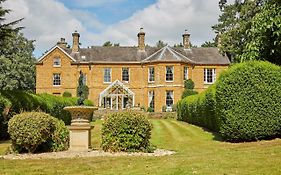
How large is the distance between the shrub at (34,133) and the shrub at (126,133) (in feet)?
5.98

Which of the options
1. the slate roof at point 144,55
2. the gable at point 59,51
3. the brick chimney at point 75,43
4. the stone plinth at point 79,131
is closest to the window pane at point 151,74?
the slate roof at point 144,55

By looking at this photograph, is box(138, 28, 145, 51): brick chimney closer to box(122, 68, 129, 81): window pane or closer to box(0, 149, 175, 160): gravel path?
box(122, 68, 129, 81): window pane

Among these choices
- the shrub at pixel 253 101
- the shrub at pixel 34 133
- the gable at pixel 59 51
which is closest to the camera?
the shrub at pixel 34 133

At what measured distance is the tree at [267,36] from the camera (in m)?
17.9

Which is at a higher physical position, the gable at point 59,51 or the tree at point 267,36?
the gable at point 59,51

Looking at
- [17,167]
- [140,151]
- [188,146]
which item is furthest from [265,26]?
[17,167]

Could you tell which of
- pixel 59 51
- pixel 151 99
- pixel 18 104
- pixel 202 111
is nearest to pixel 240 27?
pixel 202 111

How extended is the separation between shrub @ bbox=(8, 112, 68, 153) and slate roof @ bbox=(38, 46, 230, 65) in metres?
35.4

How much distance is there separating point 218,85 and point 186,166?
887 centimetres

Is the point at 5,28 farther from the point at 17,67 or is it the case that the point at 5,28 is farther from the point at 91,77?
the point at 17,67

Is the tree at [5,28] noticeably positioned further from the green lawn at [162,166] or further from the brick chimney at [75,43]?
the brick chimney at [75,43]

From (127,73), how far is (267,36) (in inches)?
1291

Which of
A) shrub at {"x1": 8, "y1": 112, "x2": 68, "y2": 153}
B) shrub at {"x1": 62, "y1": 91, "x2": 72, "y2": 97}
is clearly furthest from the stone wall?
shrub at {"x1": 8, "y1": 112, "x2": 68, "y2": 153}

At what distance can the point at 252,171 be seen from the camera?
27.7ft
